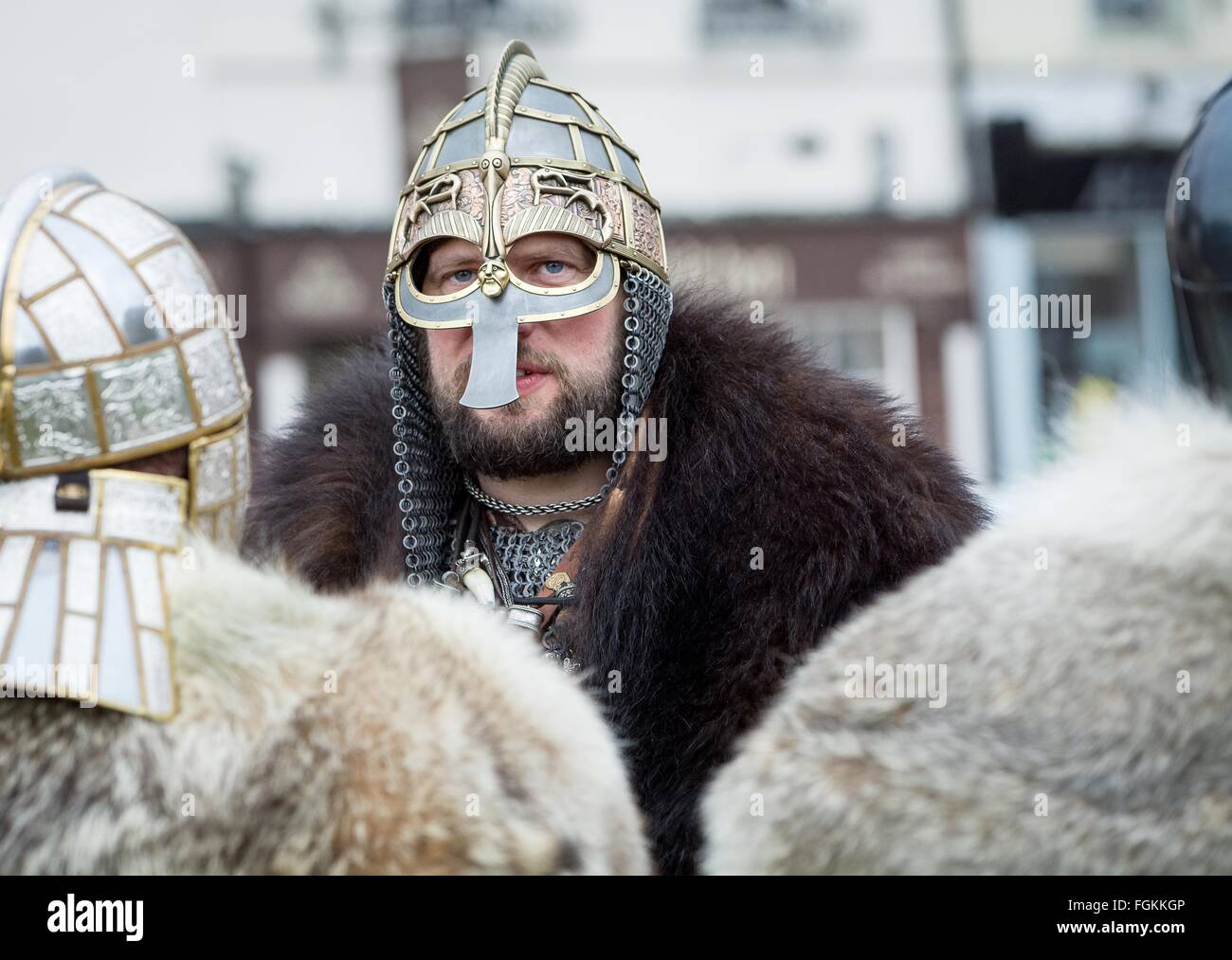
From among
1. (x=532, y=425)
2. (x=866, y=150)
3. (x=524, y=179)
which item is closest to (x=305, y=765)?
(x=532, y=425)

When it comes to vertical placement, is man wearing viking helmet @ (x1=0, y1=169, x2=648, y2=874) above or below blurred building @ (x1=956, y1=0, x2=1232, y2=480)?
below

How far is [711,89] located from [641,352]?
277 inches

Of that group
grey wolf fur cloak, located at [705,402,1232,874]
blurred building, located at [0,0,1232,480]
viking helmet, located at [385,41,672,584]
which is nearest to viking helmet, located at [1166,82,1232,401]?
grey wolf fur cloak, located at [705,402,1232,874]

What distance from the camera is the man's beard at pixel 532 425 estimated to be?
252 centimetres

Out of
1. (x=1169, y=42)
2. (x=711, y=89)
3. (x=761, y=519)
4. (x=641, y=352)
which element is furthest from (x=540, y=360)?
(x=1169, y=42)

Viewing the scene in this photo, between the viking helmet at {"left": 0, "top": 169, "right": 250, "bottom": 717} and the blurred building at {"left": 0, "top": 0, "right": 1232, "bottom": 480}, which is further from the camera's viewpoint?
the blurred building at {"left": 0, "top": 0, "right": 1232, "bottom": 480}

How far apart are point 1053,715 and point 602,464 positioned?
129 centimetres

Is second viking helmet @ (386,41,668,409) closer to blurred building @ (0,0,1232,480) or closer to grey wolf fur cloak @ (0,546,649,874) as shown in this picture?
grey wolf fur cloak @ (0,546,649,874)

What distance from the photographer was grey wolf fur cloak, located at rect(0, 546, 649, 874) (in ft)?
4.70

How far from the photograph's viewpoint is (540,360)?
253 cm

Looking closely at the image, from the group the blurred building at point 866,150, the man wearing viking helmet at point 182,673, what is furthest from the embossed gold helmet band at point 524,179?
the blurred building at point 866,150

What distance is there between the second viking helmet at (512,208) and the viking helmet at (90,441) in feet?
2.84

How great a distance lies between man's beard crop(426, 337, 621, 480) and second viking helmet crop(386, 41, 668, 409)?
10 cm

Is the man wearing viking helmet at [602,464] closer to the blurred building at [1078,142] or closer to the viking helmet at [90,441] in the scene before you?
the viking helmet at [90,441]
